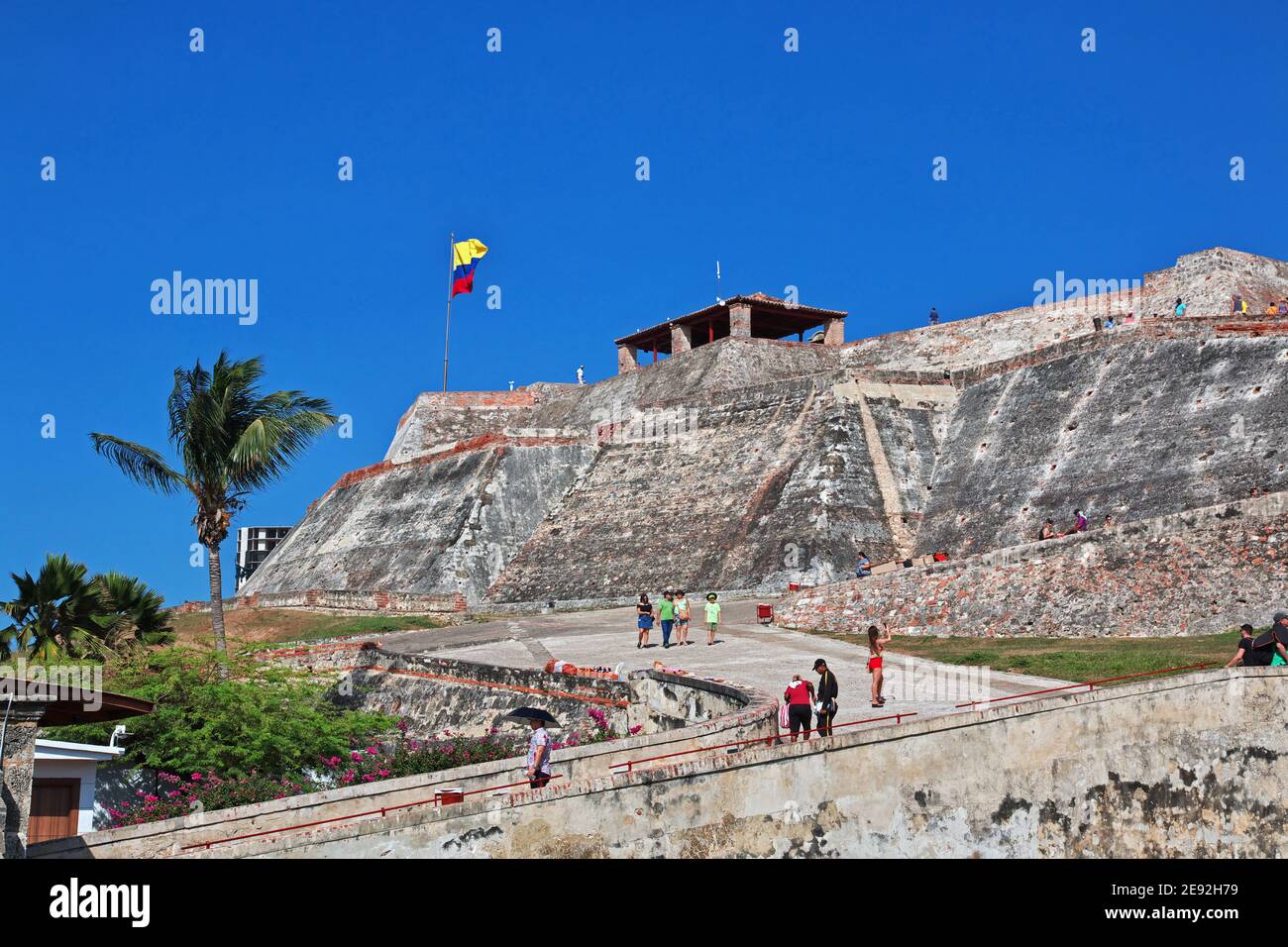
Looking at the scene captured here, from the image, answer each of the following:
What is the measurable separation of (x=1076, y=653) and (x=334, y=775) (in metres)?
11.3

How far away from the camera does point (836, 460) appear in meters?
39.7

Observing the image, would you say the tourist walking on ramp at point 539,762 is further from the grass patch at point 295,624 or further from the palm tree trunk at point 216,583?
the grass patch at point 295,624

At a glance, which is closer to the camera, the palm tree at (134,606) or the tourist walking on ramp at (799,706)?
the tourist walking on ramp at (799,706)

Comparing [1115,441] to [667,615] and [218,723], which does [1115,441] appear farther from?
[218,723]

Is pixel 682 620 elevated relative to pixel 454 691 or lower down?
elevated

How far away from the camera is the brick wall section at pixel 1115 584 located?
2389 cm

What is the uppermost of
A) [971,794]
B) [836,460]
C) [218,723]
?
[836,460]

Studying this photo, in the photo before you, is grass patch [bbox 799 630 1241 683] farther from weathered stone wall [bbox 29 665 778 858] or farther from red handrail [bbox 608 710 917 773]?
weathered stone wall [bbox 29 665 778 858]

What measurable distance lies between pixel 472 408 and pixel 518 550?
1481 centimetres

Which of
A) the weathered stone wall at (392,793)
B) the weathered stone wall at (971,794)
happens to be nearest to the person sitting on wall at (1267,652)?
the weathered stone wall at (971,794)

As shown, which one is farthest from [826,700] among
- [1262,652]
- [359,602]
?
[359,602]

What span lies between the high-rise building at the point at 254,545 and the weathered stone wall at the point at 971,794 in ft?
213

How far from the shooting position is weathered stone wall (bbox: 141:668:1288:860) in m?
14.9

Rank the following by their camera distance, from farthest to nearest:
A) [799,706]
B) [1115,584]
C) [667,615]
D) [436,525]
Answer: [436,525] → [667,615] → [1115,584] → [799,706]
